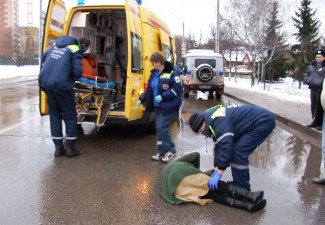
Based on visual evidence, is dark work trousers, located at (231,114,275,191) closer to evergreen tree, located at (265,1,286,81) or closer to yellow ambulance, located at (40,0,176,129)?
yellow ambulance, located at (40,0,176,129)

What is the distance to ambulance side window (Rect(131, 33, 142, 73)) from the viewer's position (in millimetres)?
7179

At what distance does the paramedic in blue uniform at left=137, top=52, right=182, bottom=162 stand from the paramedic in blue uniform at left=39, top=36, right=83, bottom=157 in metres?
1.15

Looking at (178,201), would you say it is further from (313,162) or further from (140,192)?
(313,162)

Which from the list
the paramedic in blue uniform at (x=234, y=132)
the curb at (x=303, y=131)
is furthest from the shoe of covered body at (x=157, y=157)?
the curb at (x=303, y=131)

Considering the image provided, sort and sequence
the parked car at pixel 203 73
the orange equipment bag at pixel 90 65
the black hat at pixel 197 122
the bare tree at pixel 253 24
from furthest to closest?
the bare tree at pixel 253 24
the parked car at pixel 203 73
the orange equipment bag at pixel 90 65
the black hat at pixel 197 122

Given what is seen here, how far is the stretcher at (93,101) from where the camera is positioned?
289 inches

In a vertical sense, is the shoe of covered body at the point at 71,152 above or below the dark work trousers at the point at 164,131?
below

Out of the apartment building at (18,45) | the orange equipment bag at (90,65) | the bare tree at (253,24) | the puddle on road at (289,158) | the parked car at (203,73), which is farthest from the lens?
the apartment building at (18,45)

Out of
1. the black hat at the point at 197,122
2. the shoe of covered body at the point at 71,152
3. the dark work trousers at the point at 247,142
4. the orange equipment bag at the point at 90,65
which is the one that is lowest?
the shoe of covered body at the point at 71,152

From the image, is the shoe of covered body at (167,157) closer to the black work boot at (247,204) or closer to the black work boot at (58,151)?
the black work boot at (58,151)

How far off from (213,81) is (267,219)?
14396mm

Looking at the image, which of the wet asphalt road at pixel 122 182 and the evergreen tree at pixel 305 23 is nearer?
the wet asphalt road at pixel 122 182

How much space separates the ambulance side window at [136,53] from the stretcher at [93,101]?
668mm

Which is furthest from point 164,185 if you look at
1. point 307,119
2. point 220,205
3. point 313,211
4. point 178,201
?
point 307,119
